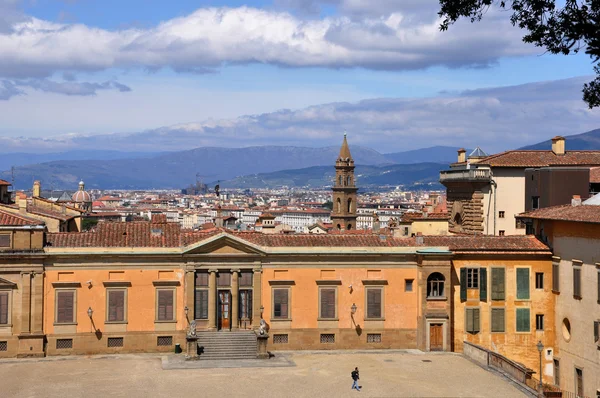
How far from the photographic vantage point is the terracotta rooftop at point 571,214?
4522 centimetres

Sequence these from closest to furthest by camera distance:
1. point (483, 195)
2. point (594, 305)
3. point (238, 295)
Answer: point (594, 305), point (238, 295), point (483, 195)

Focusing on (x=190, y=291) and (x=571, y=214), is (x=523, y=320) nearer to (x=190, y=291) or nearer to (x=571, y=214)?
(x=571, y=214)

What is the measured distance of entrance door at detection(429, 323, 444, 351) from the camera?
4909 centimetres

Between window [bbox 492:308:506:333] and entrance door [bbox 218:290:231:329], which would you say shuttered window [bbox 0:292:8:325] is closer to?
entrance door [bbox 218:290:231:329]

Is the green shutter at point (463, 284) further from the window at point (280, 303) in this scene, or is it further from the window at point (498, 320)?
the window at point (280, 303)

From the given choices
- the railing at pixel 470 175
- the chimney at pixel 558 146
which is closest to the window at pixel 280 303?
the railing at pixel 470 175

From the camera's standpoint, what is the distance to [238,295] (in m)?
48.4

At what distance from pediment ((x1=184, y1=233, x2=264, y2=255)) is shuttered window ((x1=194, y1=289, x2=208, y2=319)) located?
6.25 feet

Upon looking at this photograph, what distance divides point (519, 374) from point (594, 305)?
5.85 metres

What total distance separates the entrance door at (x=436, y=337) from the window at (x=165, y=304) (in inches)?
478

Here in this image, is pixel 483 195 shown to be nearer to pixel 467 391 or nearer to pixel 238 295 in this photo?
pixel 238 295

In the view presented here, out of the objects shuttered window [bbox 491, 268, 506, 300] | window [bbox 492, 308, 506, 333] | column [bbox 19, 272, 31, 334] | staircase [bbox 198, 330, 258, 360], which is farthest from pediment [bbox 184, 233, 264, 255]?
window [bbox 492, 308, 506, 333]

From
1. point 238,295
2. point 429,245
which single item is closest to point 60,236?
point 238,295

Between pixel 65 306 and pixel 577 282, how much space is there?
23075 mm
